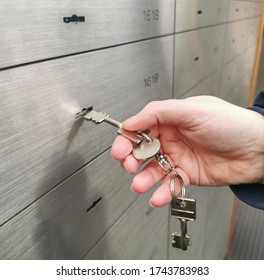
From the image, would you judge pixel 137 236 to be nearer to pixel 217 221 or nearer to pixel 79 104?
pixel 79 104

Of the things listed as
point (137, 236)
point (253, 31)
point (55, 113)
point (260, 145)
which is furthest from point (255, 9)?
point (55, 113)

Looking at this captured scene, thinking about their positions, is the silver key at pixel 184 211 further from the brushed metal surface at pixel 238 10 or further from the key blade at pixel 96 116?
the brushed metal surface at pixel 238 10

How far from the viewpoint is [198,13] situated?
34.5 inches

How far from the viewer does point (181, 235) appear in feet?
1.63

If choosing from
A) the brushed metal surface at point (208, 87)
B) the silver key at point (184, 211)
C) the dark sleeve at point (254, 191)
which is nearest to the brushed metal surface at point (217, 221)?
the brushed metal surface at point (208, 87)

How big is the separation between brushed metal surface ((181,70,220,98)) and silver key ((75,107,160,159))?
50 cm

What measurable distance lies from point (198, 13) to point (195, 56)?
133 millimetres

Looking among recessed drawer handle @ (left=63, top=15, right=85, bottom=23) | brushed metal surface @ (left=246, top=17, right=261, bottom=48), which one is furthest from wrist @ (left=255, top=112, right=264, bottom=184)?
brushed metal surface @ (left=246, top=17, right=261, bottom=48)

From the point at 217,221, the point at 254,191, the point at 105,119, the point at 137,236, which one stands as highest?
the point at 105,119

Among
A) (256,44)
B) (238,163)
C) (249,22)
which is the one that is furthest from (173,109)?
(256,44)

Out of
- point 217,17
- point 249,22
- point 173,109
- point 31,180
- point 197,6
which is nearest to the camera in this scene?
point 31,180

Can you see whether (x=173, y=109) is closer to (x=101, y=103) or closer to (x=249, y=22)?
(x=101, y=103)

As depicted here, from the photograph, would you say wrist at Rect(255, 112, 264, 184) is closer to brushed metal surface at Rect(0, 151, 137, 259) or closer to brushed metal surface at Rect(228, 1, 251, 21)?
brushed metal surface at Rect(0, 151, 137, 259)

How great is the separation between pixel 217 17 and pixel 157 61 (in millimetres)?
511
